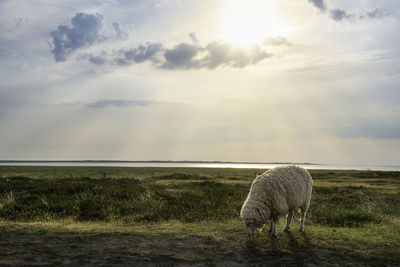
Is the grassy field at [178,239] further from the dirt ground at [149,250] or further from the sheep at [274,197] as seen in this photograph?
the sheep at [274,197]

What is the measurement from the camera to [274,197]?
10500mm

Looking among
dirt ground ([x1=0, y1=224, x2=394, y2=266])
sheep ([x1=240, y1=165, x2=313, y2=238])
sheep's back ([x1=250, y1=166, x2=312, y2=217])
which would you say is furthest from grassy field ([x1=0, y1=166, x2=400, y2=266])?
sheep's back ([x1=250, y1=166, x2=312, y2=217])

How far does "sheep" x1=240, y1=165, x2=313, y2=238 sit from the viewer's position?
33.4 ft

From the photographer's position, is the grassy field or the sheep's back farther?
the sheep's back

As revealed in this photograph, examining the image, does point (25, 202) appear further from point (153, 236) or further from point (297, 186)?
point (297, 186)

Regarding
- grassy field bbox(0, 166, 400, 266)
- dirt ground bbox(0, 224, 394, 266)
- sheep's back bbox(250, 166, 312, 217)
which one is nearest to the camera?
dirt ground bbox(0, 224, 394, 266)

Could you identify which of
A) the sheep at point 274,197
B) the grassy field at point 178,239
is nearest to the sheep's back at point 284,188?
the sheep at point 274,197

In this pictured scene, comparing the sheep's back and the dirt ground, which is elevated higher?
the sheep's back

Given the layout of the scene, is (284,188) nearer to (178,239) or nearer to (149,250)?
(178,239)

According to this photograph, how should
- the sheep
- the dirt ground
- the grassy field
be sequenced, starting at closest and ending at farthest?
the dirt ground → the grassy field → the sheep

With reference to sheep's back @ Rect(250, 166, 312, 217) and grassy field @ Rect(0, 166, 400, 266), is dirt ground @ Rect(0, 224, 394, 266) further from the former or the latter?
sheep's back @ Rect(250, 166, 312, 217)

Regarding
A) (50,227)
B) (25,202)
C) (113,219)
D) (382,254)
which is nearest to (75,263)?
(50,227)

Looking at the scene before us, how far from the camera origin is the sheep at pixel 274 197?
10195mm

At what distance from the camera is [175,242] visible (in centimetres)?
989
